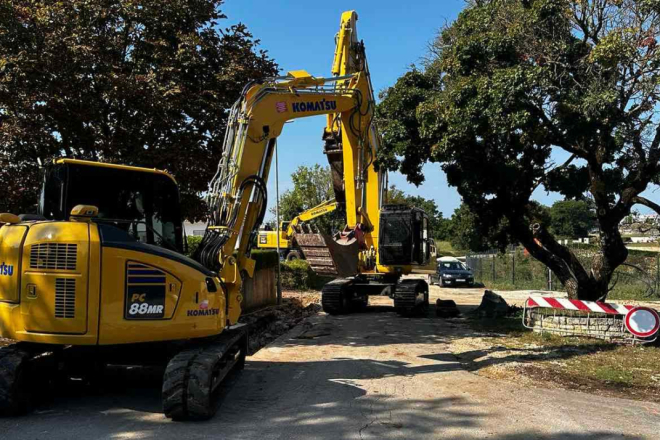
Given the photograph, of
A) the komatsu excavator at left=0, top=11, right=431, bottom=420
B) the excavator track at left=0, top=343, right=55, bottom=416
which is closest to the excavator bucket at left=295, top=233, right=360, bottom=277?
the komatsu excavator at left=0, top=11, right=431, bottom=420

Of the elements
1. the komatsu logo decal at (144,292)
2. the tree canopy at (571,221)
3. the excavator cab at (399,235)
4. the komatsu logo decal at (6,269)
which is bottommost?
the komatsu logo decal at (144,292)

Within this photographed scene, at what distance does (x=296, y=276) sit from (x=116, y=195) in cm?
1533

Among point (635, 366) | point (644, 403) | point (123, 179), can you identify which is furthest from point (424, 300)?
point (123, 179)

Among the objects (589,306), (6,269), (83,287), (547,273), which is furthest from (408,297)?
(547,273)

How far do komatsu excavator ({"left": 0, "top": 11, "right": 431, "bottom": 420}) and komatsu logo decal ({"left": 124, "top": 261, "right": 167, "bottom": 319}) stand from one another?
0.03 feet

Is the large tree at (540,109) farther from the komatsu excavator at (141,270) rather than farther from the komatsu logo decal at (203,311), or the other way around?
the komatsu logo decal at (203,311)

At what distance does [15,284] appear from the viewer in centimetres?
539

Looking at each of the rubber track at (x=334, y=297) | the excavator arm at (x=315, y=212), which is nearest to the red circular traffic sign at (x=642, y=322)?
the rubber track at (x=334, y=297)

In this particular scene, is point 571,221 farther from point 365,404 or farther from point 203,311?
point 203,311

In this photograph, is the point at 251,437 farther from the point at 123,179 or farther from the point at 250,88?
the point at 250,88

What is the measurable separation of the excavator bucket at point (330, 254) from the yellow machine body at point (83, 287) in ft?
25.7

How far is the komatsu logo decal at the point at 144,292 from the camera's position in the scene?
17.9 ft

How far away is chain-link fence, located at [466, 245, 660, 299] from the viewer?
71.5 ft

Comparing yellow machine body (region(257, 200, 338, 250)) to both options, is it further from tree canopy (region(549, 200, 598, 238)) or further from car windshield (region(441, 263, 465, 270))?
tree canopy (region(549, 200, 598, 238))
